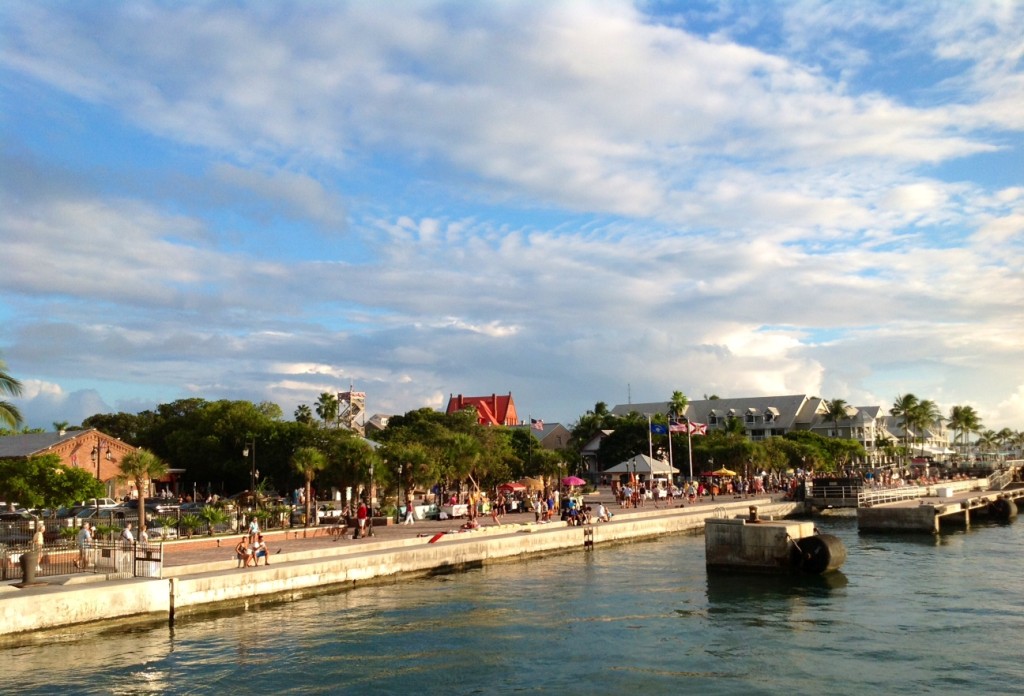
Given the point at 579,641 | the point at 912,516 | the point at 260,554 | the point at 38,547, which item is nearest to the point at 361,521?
the point at 260,554

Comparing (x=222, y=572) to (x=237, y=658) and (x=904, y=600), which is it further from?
(x=904, y=600)

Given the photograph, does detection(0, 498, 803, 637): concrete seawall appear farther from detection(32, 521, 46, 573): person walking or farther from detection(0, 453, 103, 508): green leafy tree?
detection(0, 453, 103, 508): green leafy tree

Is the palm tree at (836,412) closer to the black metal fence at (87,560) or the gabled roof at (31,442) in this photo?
the gabled roof at (31,442)

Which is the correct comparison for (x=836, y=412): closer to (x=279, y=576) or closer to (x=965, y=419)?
(x=965, y=419)

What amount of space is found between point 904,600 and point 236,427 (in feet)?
188

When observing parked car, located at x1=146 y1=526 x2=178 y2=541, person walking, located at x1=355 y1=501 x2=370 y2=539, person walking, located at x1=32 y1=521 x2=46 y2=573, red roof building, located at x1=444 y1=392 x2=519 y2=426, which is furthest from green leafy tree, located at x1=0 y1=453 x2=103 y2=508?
red roof building, located at x1=444 y1=392 x2=519 y2=426

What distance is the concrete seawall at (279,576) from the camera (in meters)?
21.1

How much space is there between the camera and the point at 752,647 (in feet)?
69.1

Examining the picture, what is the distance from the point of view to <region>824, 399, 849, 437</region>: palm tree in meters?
134

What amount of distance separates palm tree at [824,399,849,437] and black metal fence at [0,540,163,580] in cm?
12438

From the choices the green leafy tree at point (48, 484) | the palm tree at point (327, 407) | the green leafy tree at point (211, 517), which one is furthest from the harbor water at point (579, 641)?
the palm tree at point (327, 407)

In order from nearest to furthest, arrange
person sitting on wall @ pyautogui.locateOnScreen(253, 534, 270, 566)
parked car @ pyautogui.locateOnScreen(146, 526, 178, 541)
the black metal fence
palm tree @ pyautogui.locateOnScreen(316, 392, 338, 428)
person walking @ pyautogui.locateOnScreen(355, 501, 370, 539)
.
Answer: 1. the black metal fence
2. person sitting on wall @ pyautogui.locateOnScreen(253, 534, 270, 566)
3. parked car @ pyautogui.locateOnScreen(146, 526, 178, 541)
4. person walking @ pyautogui.locateOnScreen(355, 501, 370, 539)
5. palm tree @ pyautogui.locateOnScreen(316, 392, 338, 428)

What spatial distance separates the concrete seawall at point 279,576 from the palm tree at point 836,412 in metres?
100

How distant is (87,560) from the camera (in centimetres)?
2531
